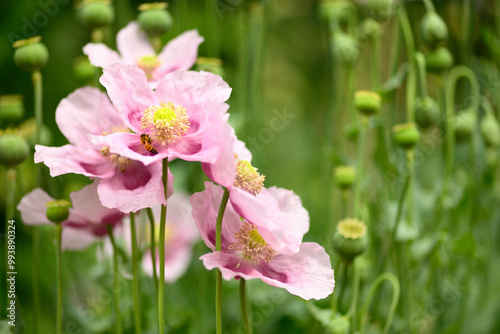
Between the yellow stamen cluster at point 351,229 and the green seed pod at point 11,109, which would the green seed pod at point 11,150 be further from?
the yellow stamen cluster at point 351,229

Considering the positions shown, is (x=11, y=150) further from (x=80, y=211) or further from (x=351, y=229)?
(x=351, y=229)

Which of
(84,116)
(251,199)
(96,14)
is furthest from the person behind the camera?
(96,14)

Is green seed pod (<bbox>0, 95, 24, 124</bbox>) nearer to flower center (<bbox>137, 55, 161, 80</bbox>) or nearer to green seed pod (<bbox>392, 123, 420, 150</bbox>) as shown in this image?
flower center (<bbox>137, 55, 161, 80</bbox>)

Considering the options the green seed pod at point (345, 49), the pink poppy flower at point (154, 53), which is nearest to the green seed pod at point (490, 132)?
the green seed pod at point (345, 49)

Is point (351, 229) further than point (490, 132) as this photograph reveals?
No

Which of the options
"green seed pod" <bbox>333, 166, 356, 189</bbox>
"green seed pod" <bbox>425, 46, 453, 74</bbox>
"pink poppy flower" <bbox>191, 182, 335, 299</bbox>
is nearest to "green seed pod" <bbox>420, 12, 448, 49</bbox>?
"green seed pod" <bbox>425, 46, 453, 74</bbox>

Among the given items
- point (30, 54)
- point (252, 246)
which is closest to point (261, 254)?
point (252, 246)

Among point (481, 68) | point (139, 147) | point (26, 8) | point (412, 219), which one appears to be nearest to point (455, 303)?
point (412, 219)
